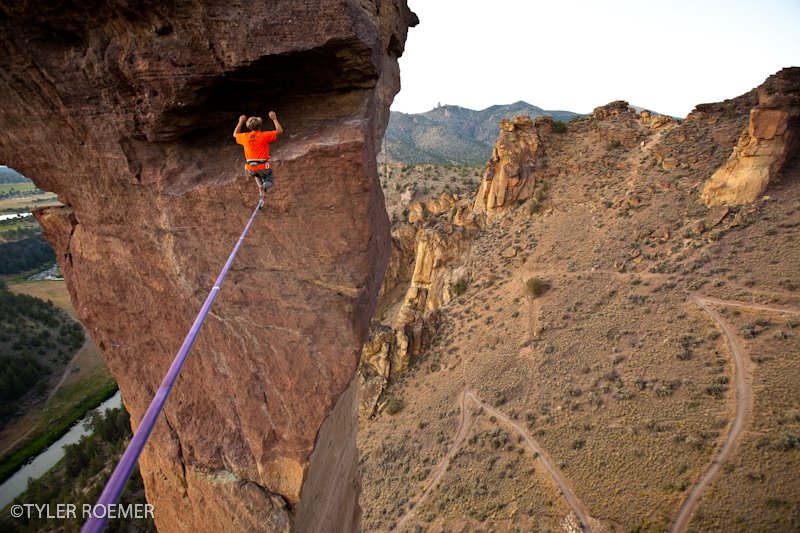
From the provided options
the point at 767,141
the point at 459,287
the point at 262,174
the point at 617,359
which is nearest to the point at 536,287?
the point at 459,287

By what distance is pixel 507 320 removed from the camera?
84.8 ft

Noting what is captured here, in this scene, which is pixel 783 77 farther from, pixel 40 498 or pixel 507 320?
pixel 40 498

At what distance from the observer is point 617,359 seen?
18.6 meters

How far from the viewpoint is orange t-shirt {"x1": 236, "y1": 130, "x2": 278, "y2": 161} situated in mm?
5418

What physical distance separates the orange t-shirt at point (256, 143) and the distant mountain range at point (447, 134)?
69.0m

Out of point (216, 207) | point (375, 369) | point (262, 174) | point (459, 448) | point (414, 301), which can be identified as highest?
point (262, 174)

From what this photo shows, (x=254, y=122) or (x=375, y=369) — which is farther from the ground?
(x=254, y=122)

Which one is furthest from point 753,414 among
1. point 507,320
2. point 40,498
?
point 40,498

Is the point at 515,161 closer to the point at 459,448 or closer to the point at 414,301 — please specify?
the point at 414,301

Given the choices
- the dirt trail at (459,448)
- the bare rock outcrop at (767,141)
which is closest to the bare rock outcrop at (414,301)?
the dirt trail at (459,448)

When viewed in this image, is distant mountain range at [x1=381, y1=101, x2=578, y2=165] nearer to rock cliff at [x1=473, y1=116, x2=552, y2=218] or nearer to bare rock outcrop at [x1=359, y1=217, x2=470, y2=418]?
→ bare rock outcrop at [x1=359, y1=217, x2=470, y2=418]

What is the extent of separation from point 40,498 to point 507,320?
36441 mm

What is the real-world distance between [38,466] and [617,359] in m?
50.3

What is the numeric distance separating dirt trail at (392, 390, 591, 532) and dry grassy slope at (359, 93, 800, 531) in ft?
0.88
